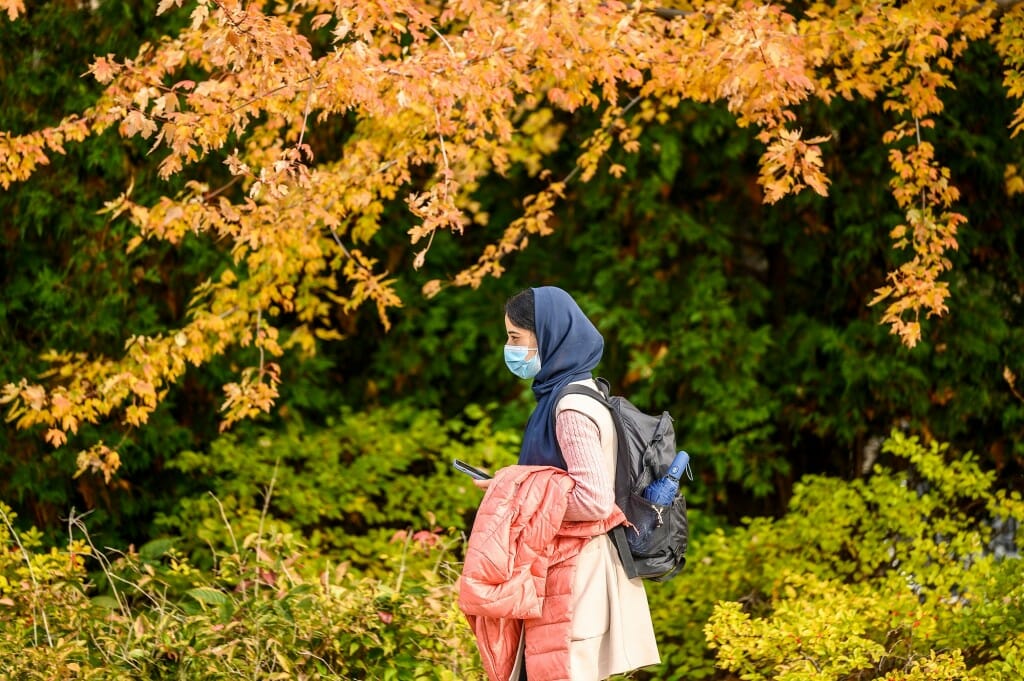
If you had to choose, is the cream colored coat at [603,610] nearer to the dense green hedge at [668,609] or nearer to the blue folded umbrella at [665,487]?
the blue folded umbrella at [665,487]

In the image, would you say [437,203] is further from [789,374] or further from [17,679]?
[789,374]

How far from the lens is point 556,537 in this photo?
13.2 feet

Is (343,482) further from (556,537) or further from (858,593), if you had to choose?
(556,537)

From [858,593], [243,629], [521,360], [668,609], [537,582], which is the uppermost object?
[521,360]

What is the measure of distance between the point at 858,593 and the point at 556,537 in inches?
108

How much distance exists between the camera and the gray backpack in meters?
4.06

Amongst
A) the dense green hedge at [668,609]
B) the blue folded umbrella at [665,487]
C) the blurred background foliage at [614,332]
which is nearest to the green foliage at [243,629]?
the dense green hedge at [668,609]

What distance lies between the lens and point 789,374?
28.7 feet

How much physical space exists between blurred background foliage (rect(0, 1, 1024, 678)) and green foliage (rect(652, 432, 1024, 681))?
0.30m

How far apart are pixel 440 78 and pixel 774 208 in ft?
12.9

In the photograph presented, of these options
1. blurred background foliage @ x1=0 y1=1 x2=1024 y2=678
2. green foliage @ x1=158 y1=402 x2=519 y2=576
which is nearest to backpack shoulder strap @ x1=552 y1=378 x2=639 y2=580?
blurred background foliage @ x1=0 y1=1 x2=1024 y2=678

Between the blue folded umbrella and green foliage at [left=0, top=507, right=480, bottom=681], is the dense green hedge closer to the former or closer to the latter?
green foliage at [left=0, top=507, right=480, bottom=681]

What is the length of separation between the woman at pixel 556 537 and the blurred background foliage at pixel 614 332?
122 inches

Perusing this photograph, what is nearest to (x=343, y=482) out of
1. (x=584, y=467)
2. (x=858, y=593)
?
(x=858, y=593)
